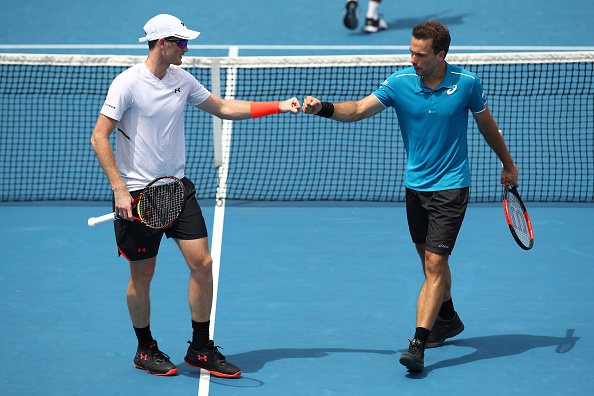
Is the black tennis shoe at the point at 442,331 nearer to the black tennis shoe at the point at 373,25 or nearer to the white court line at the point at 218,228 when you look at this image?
the white court line at the point at 218,228

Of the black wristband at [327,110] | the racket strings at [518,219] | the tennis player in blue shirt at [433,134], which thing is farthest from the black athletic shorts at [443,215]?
the black wristband at [327,110]

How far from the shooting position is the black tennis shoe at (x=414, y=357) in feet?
17.0

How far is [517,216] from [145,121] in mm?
2651

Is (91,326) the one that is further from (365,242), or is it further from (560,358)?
(560,358)

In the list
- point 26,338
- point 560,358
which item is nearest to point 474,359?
point 560,358

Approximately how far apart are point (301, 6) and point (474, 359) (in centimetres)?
1138

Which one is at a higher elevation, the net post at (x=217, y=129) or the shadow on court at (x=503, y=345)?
the net post at (x=217, y=129)

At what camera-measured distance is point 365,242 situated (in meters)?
7.74

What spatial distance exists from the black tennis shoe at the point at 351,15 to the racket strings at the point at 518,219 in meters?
9.12

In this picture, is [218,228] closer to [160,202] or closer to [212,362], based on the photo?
[212,362]

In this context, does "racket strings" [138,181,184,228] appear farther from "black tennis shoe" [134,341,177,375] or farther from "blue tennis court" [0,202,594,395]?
"blue tennis court" [0,202,594,395]

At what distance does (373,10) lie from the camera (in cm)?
1444

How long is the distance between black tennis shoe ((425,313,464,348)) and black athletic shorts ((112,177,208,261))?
1.77 metres

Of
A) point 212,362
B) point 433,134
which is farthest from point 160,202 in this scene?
point 433,134
